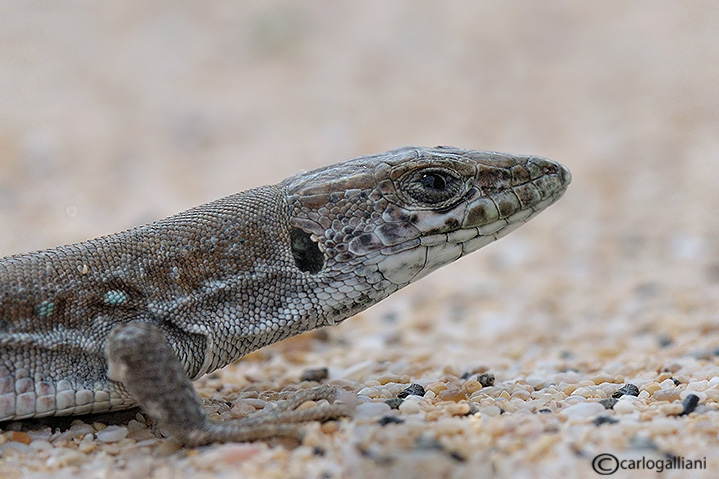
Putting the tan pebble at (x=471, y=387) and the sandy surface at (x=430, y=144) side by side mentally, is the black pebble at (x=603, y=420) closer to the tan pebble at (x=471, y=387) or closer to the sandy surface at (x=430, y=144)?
the sandy surface at (x=430, y=144)

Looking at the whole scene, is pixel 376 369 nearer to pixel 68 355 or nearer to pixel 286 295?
pixel 286 295

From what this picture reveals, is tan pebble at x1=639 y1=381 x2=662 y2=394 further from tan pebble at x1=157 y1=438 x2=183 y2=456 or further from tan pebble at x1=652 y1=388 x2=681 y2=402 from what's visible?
tan pebble at x1=157 y1=438 x2=183 y2=456

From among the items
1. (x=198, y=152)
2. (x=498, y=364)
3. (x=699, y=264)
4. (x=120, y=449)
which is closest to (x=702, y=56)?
(x=699, y=264)


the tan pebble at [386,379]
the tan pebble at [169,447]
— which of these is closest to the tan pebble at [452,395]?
the tan pebble at [386,379]

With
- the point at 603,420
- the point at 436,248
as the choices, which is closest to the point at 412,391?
the point at 436,248

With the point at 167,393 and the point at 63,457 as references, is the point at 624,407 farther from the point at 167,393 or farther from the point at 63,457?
the point at 63,457

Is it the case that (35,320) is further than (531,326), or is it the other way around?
(531,326)
